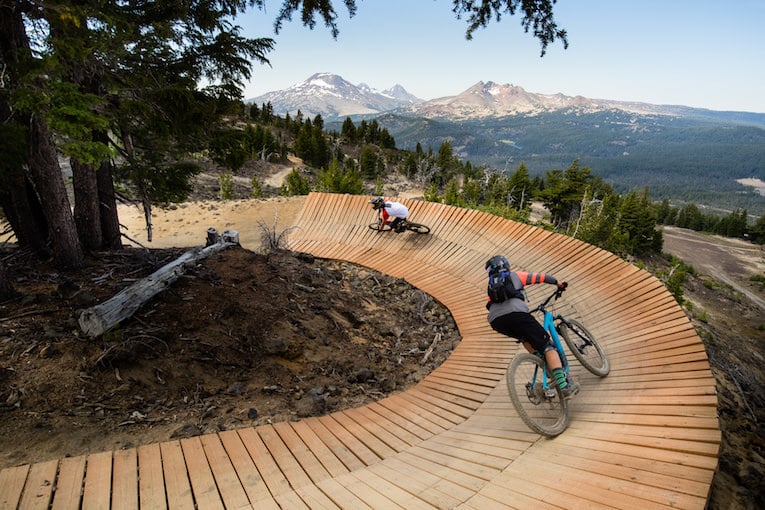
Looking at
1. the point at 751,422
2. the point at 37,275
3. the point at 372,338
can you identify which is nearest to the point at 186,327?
the point at 37,275

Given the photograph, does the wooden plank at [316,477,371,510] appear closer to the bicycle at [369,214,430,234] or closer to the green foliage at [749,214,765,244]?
the bicycle at [369,214,430,234]

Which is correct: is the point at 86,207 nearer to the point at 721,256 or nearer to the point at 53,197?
the point at 53,197

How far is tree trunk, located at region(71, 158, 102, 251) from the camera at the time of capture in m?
6.37

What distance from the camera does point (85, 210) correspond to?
21.6 feet

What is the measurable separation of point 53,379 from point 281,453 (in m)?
2.58

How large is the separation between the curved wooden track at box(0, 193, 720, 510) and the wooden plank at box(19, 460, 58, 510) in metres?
0.01

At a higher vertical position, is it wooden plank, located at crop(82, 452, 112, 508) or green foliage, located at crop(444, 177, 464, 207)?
wooden plank, located at crop(82, 452, 112, 508)

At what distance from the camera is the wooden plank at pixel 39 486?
2.46 metres

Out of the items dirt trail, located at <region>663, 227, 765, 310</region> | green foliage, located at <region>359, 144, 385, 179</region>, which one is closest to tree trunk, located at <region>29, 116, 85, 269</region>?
green foliage, located at <region>359, 144, 385, 179</region>

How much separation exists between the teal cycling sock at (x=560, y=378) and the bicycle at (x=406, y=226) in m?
7.06

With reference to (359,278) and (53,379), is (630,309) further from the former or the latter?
(53,379)

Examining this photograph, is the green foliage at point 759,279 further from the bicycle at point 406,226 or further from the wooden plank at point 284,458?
the wooden plank at point 284,458

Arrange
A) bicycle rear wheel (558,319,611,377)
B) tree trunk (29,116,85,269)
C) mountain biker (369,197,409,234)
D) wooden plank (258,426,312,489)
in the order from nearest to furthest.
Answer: wooden plank (258,426,312,489) → bicycle rear wheel (558,319,611,377) → tree trunk (29,116,85,269) → mountain biker (369,197,409,234)

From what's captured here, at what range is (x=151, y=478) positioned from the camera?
283cm
